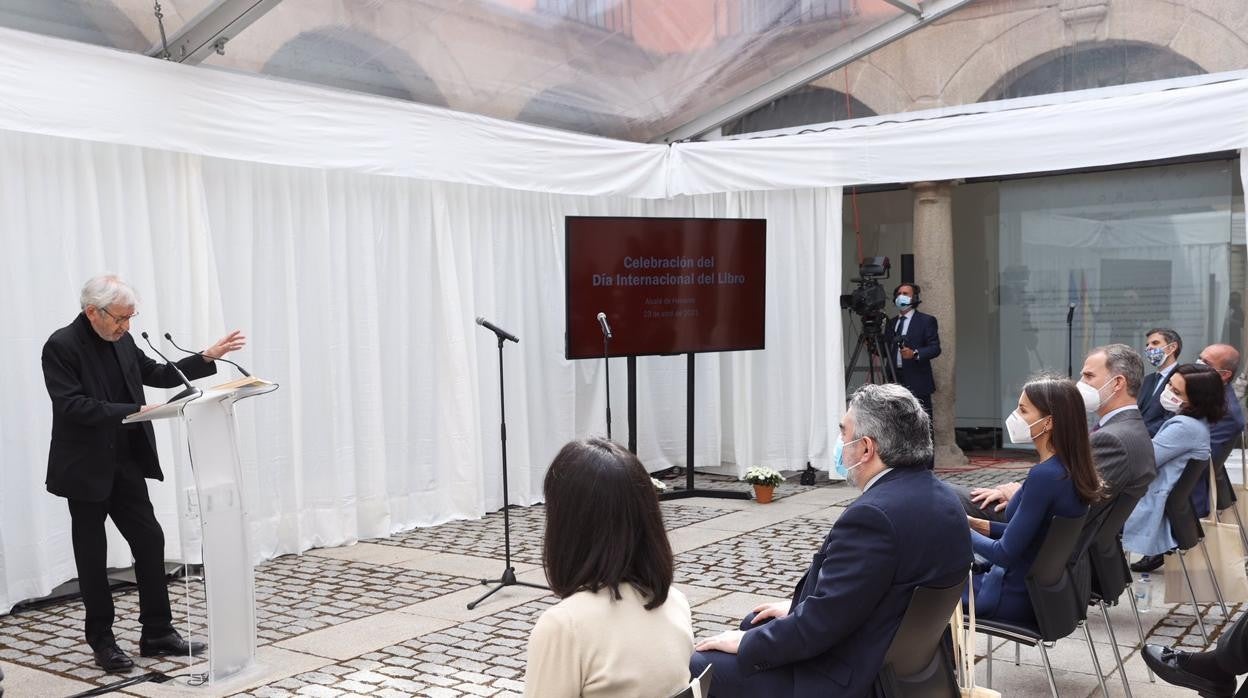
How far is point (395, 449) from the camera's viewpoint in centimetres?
775

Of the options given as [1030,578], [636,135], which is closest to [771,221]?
[636,135]

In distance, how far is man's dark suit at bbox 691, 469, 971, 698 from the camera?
2742 mm

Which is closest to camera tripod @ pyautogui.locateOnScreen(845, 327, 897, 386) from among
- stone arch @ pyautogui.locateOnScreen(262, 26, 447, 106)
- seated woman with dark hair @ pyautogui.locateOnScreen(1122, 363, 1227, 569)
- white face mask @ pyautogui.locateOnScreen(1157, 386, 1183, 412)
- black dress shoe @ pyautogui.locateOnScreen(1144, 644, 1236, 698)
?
white face mask @ pyautogui.locateOnScreen(1157, 386, 1183, 412)

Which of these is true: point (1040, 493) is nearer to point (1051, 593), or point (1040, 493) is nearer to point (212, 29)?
point (1051, 593)

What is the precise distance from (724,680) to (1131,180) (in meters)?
8.29

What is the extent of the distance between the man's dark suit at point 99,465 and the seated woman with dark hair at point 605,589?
3.01m

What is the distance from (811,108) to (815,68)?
79 cm

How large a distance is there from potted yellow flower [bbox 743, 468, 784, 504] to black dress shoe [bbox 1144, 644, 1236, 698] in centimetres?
450

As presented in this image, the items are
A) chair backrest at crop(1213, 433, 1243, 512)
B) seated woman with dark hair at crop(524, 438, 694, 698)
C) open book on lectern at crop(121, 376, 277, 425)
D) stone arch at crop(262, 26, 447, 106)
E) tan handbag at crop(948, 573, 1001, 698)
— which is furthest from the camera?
stone arch at crop(262, 26, 447, 106)

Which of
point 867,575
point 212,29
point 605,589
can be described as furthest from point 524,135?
point 605,589

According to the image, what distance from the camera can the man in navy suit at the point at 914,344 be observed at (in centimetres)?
959

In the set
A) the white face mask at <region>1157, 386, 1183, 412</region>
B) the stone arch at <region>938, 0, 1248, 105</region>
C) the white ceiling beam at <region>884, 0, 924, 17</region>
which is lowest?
the white face mask at <region>1157, 386, 1183, 412</region>

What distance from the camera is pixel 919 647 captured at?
2.84 metres

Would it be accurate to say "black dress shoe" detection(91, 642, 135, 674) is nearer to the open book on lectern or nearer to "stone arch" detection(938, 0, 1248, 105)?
the open book on lectern
